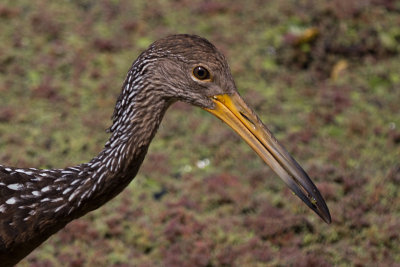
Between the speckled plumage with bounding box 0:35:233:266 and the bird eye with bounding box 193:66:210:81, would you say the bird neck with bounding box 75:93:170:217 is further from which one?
the bird eye with bounding box 193:66:210:81

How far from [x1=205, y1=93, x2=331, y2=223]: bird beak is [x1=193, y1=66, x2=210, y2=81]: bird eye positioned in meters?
0.14

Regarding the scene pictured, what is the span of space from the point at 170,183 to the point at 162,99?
2.44 m

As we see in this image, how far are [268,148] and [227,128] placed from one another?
3.26 m

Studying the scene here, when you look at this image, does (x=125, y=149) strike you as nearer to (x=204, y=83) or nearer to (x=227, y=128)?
(x=204, y=83)

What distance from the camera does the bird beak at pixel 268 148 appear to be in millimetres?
3896

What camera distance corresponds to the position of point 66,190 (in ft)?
13.2

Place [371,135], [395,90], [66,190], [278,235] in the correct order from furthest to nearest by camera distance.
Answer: [395,90] < [371,135] < [278,235] < [66,190]

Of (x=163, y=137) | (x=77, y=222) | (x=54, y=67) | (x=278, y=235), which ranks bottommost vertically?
(x=278, y=235)

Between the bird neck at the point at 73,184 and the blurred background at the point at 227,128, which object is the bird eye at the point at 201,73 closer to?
the bird neck at the point at 73,184

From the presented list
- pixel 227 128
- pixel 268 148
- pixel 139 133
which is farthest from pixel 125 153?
pixel 227 128

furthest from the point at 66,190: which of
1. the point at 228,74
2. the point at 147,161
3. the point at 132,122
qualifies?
the point at 147,161

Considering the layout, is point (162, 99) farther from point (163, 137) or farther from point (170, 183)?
point (163, 137)

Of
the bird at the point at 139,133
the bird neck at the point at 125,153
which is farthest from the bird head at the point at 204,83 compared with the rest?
the bird neck at the point at 125,153

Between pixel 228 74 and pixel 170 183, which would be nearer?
pixel 228 74
